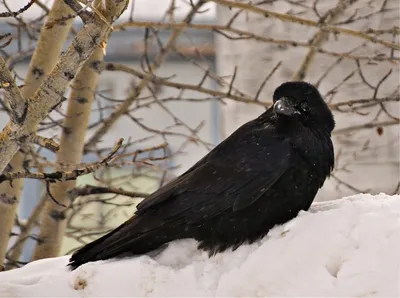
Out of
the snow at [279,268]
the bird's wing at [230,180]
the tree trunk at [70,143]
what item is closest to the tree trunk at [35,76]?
the tree trunk at [70,143]

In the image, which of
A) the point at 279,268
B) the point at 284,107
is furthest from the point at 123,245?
the point at 284,107

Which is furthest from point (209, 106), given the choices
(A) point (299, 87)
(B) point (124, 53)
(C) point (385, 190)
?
(A) point (299, 87)

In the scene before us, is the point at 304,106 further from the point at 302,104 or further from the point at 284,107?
the point at 284,107

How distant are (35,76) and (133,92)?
876 mm

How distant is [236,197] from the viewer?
2404 mm

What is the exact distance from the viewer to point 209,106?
366 inches

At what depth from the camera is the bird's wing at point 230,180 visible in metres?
2.40

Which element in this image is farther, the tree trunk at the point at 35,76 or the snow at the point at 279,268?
the tree trunk at the point at 35,76

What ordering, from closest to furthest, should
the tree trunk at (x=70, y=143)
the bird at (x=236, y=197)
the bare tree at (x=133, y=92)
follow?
1. the bare tree at (x=133, y=92)
2. the bird at (x=236, y=197)
3. the tree trunk at (x=70, y=143)

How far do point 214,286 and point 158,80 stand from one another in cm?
185

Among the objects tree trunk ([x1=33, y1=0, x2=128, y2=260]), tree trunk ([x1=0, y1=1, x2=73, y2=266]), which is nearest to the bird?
tree trunk ([x1=0, y1=1, x2=73, y2=266])

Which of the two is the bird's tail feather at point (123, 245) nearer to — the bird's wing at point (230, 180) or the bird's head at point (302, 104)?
the bird's wing at point (230, 180)

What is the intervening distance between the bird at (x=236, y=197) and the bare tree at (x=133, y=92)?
0.67 ft

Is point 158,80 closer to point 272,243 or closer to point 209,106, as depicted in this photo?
point 272,243
